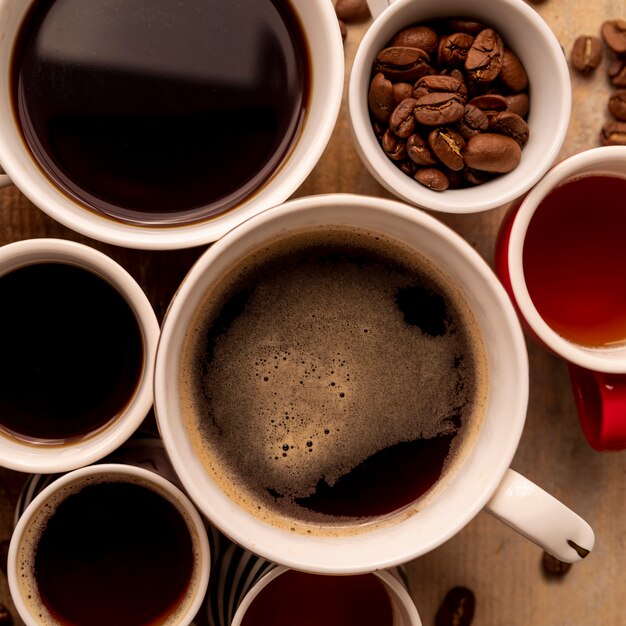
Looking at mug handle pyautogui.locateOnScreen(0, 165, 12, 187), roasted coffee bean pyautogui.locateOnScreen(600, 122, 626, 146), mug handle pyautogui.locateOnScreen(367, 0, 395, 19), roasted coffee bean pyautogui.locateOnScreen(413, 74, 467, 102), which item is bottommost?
roasted coffee bean pyautogui.locateOnScreen(600, 122, 626, 146)

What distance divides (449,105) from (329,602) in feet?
2.61

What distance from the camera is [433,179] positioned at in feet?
3.54

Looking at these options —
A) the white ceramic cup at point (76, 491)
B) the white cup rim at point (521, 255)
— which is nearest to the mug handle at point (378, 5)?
the white cup rim at point (521, 255)

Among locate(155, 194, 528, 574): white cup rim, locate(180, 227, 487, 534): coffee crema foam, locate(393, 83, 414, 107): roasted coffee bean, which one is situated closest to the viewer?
locate(155, 194, 528, 574): white cup rim

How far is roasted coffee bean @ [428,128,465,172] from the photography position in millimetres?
1063

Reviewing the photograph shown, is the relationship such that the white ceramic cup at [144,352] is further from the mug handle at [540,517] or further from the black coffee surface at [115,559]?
the mug handle at [540,517]

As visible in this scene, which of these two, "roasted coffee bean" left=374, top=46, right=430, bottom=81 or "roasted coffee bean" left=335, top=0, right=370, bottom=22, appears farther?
"roasted coffee bean" left=335, top=0, right=370, bottom=22

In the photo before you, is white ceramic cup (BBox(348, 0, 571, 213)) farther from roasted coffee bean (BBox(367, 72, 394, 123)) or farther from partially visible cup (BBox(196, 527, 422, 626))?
partially visible cup (BBox(196, 527, 422, 626))

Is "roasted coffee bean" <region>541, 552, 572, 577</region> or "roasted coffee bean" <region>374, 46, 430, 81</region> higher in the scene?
"roasted coffee bean" <region>374, 46, 430, 81</region>

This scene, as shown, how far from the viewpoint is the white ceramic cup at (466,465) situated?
0.88 m

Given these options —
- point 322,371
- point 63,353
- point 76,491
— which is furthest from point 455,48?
point 76,491

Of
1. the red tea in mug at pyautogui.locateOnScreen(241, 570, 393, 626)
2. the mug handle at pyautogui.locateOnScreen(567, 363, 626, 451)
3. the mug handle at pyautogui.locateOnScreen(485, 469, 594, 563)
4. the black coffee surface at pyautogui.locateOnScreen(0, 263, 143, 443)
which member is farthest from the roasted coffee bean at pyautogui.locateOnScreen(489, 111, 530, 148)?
the red tea in mug at pyautogui.locateOnScreen(241, 570, 393, 626)

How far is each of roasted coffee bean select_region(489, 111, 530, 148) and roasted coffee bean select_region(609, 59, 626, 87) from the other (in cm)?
24

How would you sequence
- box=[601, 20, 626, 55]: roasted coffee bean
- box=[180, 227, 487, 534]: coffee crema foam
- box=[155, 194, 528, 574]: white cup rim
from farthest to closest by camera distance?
box=[601, 20, 626, 55]: roasted coffee bean, box=[180, 227, 487, 534]: coffee crema foam, box=[155, 194, 528, 574]: white cup rim
